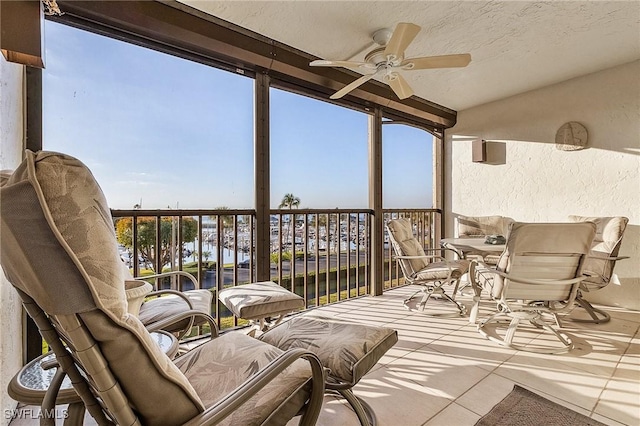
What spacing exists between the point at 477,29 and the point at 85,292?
3413 mm

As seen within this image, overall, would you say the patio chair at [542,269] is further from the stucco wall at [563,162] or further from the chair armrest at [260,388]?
the chair armrest at [260,388]

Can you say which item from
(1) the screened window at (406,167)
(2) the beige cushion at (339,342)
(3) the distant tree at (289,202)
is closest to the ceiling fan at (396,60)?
(3) the distant tree at (289,202)

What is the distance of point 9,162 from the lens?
1.61 meters

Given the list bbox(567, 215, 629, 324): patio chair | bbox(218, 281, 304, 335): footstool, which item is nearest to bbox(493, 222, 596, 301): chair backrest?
bbox(567, 215, 629, 324): patio chair

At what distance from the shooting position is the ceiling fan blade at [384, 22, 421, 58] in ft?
6.88

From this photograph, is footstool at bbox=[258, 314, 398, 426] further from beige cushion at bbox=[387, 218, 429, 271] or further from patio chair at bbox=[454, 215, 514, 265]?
patio chair at bbox=[454, 215, 514, 265]

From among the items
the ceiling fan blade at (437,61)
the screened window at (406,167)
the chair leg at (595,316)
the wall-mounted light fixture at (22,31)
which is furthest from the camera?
the screened window at (406,167)

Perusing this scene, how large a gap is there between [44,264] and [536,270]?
286cm

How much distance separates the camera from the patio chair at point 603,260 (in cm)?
292

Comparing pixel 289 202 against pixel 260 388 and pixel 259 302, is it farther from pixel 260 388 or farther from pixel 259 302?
pixel 260 388

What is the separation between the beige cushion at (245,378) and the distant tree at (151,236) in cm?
141

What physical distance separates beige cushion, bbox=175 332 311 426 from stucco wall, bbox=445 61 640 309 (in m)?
4.23

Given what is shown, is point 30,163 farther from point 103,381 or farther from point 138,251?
point 138,251

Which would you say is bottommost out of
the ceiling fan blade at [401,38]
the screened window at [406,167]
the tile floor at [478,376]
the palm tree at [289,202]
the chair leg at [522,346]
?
the tile floor at [478,376]
